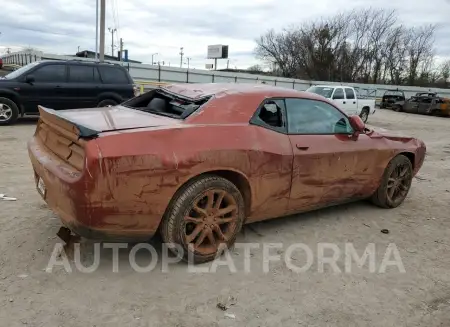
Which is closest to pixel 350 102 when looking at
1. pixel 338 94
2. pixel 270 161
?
pixel 338 94

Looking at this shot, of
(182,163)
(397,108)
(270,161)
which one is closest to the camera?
(182,163)

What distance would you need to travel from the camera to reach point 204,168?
3062mm

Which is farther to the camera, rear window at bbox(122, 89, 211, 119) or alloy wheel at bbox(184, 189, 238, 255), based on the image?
rear window at bbox(122, 89, 211, 119)

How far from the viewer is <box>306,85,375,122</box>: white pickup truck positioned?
1698 centimetres

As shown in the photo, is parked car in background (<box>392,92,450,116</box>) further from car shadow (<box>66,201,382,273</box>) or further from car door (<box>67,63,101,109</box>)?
car shadow (<box>66,201,382,273</box>)

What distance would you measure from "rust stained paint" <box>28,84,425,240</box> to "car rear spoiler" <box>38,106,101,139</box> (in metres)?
0.01

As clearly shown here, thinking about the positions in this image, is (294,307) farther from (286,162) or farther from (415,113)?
(415,113)

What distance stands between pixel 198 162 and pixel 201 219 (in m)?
0.51

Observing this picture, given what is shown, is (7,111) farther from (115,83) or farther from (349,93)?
(349,93)

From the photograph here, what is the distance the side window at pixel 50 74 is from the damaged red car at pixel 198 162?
694 centimetres

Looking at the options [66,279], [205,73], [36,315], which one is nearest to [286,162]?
[66,279]

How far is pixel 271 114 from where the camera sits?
3.71 m

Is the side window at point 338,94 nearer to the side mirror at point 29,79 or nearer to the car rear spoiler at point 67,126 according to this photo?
the side mirror at point 29,79

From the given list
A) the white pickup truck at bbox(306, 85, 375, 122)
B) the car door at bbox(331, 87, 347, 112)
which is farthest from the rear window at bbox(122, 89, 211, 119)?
the car door at bbox(331, 87, 347, 112)
